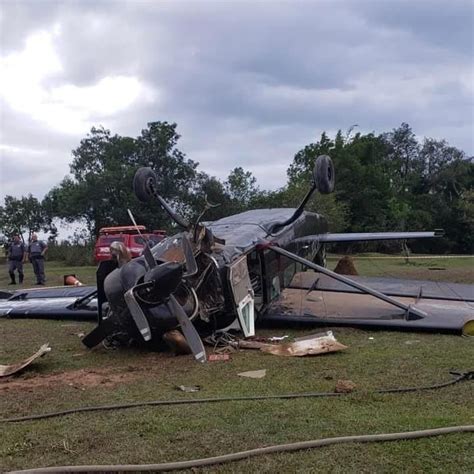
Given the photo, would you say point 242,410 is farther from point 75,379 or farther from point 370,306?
point 370,306

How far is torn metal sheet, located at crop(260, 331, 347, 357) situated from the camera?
6.87 m

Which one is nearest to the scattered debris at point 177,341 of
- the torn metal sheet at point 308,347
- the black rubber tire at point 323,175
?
the torn metal sheet at point 308,347

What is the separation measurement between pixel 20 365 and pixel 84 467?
10.5 ft

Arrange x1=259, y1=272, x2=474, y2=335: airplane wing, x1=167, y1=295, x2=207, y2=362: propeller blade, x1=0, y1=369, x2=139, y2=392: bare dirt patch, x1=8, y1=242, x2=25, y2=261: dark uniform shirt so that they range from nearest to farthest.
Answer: x1=0, y1=369, x2=139, y2=392: bare dirt patch, x1=167, y1=295, x2=207, y2=362: propeller blade, x1=259, y1=272, x2=474, y2=335: airplane wing, x1=8, y1=242, x2=25, y2=261: dark uniform shirt

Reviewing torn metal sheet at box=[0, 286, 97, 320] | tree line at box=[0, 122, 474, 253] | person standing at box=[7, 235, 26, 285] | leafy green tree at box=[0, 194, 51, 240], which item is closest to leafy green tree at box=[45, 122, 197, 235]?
tree line at box=[0, 122, 474, 253]

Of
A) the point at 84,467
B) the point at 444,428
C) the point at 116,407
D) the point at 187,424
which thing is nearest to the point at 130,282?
the point at 116,407

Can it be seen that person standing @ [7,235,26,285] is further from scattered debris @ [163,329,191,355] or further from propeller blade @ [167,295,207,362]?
propeller blade @ [167,295,207,362]

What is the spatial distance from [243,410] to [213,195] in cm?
4572

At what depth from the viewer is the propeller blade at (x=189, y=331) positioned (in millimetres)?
6695

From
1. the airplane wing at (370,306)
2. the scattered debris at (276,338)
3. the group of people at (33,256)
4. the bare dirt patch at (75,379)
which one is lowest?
the scattered debris at (276,338)

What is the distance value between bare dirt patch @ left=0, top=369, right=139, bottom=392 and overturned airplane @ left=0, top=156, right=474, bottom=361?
0.60m

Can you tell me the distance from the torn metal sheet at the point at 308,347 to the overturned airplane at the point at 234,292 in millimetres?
690

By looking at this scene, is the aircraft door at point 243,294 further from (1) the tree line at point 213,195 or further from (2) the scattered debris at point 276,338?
(1) the tree line at point 213,195

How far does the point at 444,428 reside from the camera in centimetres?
400
